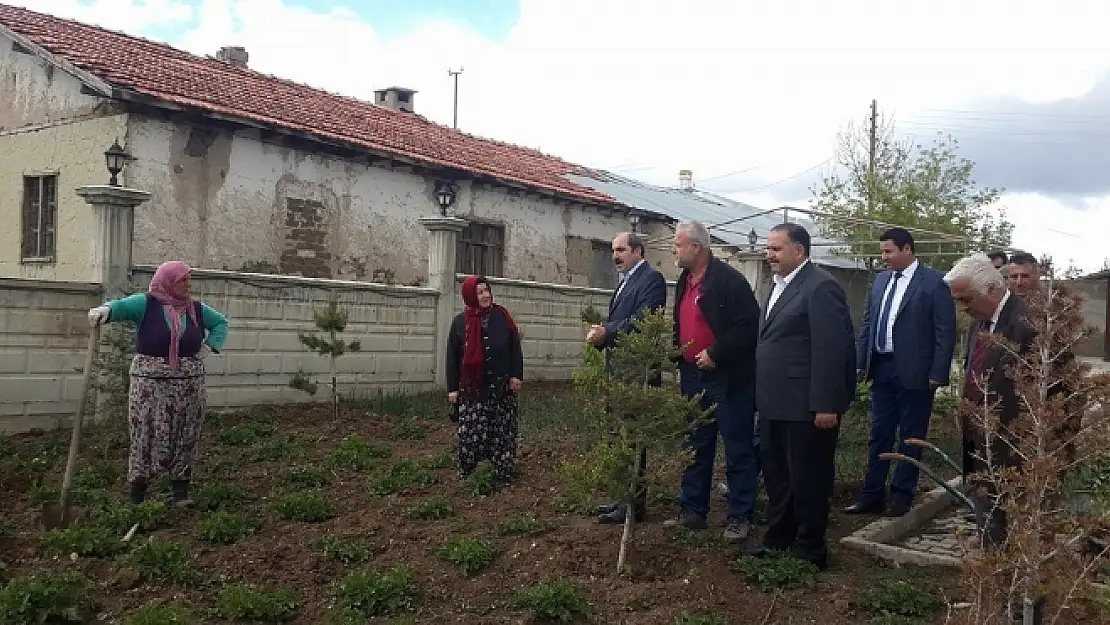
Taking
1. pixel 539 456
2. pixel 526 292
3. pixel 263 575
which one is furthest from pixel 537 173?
pixel 263 575

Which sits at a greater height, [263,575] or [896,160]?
[896,160]

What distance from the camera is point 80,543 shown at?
584 centimetres

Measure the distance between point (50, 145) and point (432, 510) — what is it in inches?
399

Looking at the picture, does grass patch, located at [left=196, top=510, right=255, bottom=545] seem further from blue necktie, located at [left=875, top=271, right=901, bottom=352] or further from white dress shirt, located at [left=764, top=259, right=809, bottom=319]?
blue necktie, located at [left=875, top=271, right=901, bottom=352]

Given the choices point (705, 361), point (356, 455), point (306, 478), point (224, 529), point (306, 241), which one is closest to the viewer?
point (705, 361)

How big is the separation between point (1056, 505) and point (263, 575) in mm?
4044

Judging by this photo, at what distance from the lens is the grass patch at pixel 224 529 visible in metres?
6.12

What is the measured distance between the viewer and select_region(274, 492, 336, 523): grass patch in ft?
21.6

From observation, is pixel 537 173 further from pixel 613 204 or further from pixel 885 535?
pixel 885 535

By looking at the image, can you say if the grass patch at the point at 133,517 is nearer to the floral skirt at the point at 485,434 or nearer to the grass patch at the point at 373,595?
the grass patch at the point at 373,595

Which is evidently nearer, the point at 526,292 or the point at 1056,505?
the point at 1056,505

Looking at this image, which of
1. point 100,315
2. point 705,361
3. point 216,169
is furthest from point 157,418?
point 216,169

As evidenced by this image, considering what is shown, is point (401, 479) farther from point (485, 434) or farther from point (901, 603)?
point (901, 603)

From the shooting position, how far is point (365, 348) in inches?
454
